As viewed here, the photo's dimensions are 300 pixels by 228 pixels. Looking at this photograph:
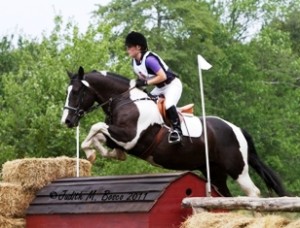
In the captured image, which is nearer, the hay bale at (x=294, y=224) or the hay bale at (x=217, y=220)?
the hay bale at (x=294, y=224)

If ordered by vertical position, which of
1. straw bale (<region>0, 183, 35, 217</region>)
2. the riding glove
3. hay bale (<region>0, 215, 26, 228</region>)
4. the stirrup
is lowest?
hay bale (<region>0, 215, 26, 228</region>)

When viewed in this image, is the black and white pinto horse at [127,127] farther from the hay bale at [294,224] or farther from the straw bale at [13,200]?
the hay bale at [294,224]

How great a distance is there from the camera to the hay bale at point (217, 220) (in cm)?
717

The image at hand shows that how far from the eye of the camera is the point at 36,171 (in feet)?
32.4

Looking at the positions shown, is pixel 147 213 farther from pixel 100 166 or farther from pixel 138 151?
pixel 100 166

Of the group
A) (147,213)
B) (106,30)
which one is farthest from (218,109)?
(147,213)

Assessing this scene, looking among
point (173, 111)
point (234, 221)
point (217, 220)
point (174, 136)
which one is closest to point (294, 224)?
point (234, 221)

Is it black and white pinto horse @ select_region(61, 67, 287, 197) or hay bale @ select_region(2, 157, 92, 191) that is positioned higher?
black and white pinto horse @ select_region(61, 67, 287, 197)

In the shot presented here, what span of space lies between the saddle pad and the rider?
0.15m

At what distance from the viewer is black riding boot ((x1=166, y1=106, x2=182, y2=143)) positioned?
897 cm

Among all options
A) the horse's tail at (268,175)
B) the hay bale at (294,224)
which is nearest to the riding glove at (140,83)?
the horse's tail at (268,175)

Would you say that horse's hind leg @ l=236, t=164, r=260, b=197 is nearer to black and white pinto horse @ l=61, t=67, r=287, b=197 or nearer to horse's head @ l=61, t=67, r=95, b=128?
black and white pinto horse @ l=61, t=67, r=287, b=197

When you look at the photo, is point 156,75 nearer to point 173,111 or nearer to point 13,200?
point 173,111

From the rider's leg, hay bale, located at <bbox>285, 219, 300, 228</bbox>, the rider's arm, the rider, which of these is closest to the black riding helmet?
the rider
